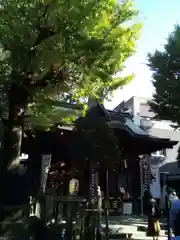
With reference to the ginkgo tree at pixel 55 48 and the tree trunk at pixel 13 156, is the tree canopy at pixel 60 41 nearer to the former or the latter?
the ginkgo tree at pixel 55 48

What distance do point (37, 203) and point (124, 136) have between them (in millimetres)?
7445

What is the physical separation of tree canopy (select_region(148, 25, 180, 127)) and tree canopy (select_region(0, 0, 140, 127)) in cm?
1061

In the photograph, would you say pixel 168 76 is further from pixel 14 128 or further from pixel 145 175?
pixel 14 128

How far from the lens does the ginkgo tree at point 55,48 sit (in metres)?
7.61

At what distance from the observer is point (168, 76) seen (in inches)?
763

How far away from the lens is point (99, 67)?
28.5ft

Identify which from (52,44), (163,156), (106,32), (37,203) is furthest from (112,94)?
(163,156)

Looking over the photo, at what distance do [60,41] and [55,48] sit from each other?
22 cm

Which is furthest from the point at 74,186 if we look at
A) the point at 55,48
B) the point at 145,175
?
the point at 55,48

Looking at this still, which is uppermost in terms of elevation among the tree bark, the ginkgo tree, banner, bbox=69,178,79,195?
the ginkgo tree

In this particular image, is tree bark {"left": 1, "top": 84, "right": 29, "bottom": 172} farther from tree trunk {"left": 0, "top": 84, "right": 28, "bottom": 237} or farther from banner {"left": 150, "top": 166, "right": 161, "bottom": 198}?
banner {"left": 150, "top": 166, "right": 161, "bottom": 198}

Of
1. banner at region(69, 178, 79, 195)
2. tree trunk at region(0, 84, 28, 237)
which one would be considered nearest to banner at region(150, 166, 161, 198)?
banner at region(69, 178, 79, 195)

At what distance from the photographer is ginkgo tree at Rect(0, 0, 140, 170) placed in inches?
300

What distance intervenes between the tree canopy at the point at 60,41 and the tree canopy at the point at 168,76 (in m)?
10.6
